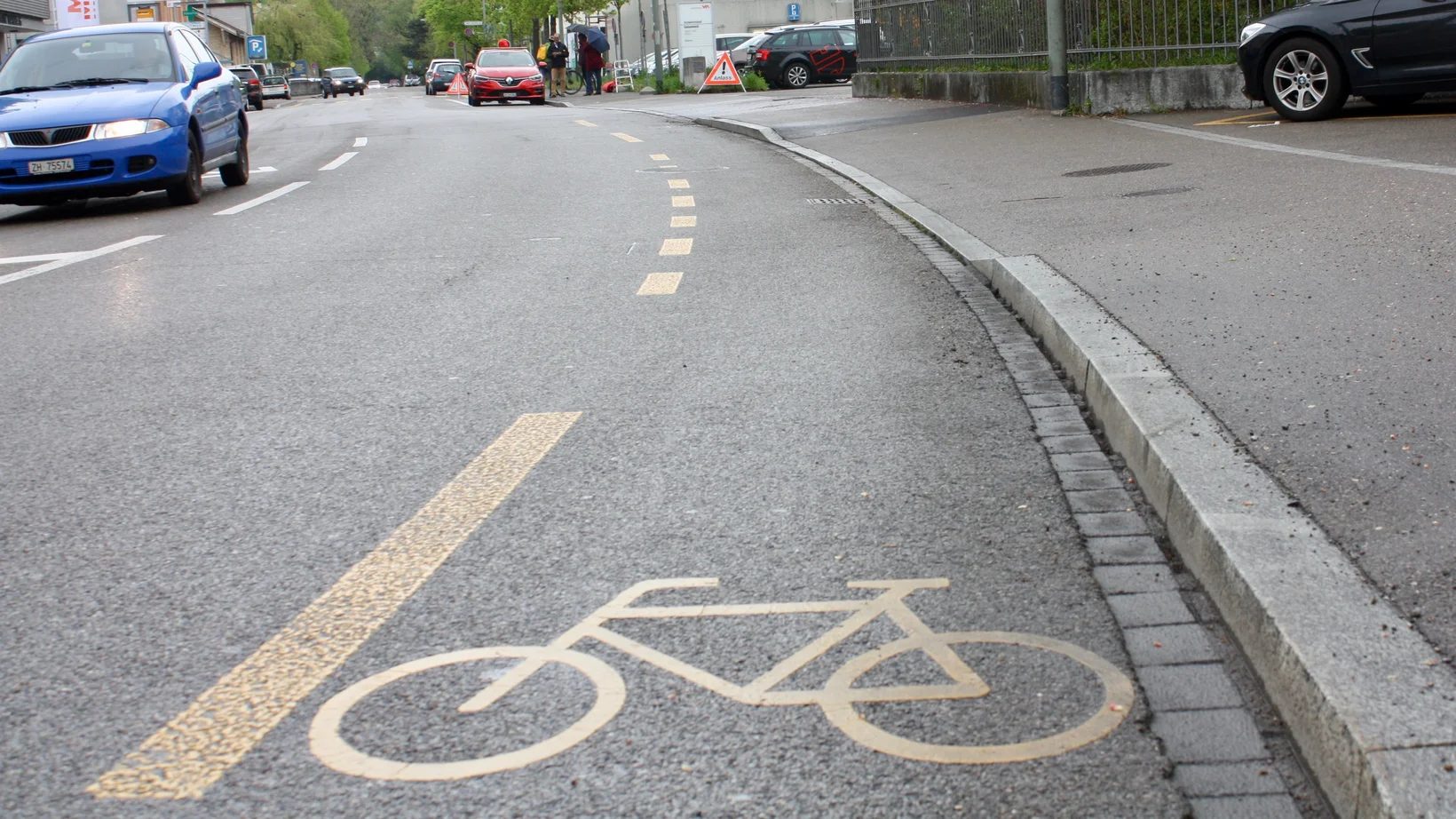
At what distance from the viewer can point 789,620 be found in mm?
3471

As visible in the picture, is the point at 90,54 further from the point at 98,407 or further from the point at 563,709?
the point at 563,709

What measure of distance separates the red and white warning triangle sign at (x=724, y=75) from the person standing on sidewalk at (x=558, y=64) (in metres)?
9.18

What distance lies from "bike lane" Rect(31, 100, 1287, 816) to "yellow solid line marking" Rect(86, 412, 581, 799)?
23 mm

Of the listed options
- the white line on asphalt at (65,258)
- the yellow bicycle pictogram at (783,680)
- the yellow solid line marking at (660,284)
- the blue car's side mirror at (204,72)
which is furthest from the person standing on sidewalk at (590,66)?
the yellow bicycle pictogram at (783,680)

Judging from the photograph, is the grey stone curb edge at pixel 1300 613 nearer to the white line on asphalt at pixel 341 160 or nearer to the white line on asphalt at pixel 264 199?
the white line on asphalt at pixel 264 199

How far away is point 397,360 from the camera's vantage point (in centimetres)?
666

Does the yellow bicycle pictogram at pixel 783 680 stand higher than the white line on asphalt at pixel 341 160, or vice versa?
the white line on asphalt at pixel 341 160

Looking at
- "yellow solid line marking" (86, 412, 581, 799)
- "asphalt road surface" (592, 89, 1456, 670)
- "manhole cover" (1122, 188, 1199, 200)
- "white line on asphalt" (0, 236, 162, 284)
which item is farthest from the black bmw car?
"yellow solid line marking" (86, 412, 581, 799)

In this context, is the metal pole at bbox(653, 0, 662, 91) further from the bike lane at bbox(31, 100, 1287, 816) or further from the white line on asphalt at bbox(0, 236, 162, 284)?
the bike lane at bbox(31, 100, 1287, 816)

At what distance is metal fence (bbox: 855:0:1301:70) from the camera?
17.7 metres

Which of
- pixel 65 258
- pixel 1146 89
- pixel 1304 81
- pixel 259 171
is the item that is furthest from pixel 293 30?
pixel 65 258

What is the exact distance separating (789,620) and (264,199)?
39.7 ft

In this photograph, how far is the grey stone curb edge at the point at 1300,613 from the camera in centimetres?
246

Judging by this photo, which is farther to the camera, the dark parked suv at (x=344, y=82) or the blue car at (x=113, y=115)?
the dark parked suv at (x=344, y=82)
